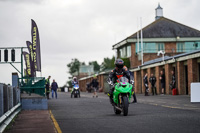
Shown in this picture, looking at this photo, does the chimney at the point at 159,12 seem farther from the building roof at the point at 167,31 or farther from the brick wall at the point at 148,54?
the brick wall at the point at 148,54

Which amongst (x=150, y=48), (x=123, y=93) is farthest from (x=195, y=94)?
(x=150, y=48)

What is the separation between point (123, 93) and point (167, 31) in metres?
51.7

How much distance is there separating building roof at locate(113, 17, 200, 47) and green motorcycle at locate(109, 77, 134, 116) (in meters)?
49.1

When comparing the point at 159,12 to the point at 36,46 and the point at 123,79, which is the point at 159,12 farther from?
the point at 123,79

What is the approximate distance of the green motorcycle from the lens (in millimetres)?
13438

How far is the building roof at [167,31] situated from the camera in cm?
6305

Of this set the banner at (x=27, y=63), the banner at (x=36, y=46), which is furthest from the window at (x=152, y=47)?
the banner at (x=36, y=46)

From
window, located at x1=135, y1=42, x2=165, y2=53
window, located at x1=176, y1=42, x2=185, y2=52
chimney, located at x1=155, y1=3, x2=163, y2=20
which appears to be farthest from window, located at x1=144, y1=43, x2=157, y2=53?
chimney, located at x1=155, y1=3, x2=163, y2=20

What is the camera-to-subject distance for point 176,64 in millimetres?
39375

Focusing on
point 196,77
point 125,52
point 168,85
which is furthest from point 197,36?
point 196,77

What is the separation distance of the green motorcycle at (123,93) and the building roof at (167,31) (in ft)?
161

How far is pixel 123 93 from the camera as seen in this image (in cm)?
1355

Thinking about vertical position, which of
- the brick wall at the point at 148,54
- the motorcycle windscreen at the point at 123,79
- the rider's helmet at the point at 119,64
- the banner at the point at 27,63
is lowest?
the motorcycle windscreen at the point at 123,79

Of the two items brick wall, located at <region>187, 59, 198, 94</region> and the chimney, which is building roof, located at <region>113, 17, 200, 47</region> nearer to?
the chimney
